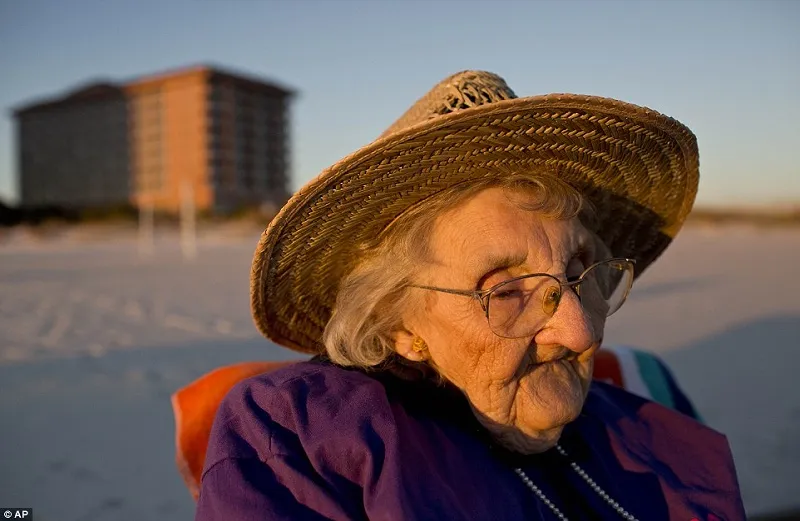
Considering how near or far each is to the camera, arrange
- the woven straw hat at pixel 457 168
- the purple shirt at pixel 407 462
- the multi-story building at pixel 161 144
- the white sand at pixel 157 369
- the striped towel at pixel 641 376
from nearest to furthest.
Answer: the purple shirt at pixel 407 462
the woven straw hat at pixel 457 168
the striped towel at pixel 641 376
the white sand at pixel 157 369
the multi-story building at pixel 161 144

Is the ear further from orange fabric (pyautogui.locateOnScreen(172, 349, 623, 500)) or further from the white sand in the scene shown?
the white sand

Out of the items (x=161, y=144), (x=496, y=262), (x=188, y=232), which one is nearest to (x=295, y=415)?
(x=496, y=262)

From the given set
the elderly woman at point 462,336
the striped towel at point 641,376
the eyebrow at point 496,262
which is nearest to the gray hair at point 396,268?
the elderly woman at point 462,336

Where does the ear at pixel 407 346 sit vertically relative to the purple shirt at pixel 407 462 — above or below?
above

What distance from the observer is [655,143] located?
4.55 ft

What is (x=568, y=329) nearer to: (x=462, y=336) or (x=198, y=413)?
(x=462, y=336)

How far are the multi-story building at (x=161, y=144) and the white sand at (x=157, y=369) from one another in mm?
42676

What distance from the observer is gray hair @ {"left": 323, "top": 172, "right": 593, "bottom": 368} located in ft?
4.29

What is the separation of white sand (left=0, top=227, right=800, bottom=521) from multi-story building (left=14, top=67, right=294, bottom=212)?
4268 cm

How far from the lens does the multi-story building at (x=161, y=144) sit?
5088 cm

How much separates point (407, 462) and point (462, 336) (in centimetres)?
29

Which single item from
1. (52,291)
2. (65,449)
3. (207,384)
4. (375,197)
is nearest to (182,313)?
(52,291)

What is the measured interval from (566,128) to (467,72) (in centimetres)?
23

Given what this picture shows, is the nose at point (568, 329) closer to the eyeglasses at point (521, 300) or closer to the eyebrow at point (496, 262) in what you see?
the eyeglasses at point (521, 300)
